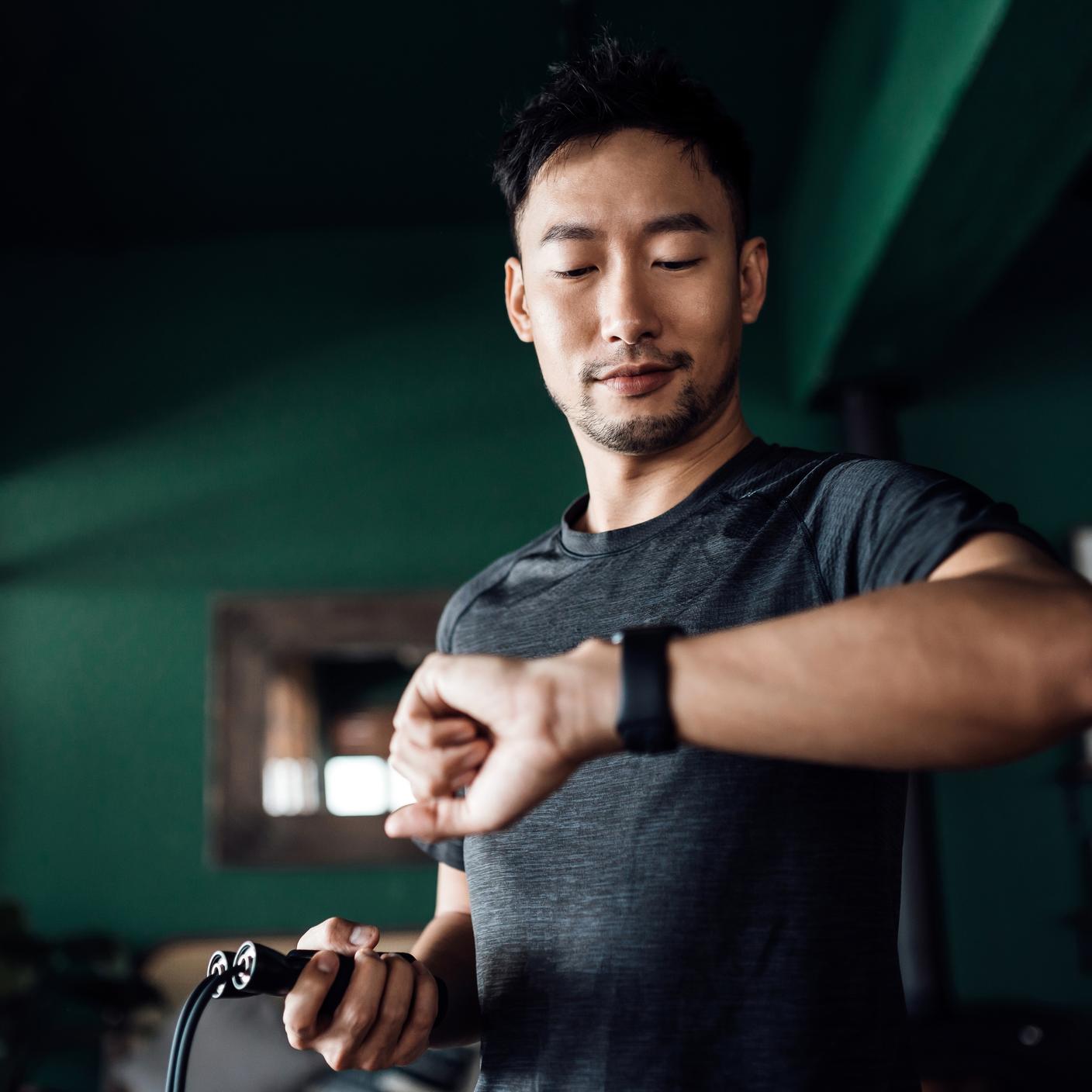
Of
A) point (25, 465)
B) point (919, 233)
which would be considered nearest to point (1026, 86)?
point (919, 233)

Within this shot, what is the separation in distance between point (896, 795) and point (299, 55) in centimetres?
305

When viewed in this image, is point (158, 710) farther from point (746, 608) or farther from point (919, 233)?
point (746, 608)

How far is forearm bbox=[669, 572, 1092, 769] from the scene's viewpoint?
0.58 m

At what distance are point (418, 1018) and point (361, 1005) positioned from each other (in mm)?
81

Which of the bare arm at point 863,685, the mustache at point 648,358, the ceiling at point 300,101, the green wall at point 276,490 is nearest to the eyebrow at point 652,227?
the mustache at point 648,358

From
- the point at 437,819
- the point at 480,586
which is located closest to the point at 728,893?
the point at 437,819

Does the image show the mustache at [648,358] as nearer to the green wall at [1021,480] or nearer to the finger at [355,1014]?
the finger at [355,1014]

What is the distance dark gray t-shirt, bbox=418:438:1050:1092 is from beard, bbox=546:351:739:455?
0.38ft

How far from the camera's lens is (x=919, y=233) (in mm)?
2645

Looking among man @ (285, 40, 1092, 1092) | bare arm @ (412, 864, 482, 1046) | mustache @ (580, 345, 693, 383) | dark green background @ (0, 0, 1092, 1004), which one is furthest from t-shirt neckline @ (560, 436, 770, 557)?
dark green background @ (0, 0, 1092, 1004)

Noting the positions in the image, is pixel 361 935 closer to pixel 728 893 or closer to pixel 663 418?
pixel 728 893

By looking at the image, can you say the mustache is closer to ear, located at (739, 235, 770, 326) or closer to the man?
the man

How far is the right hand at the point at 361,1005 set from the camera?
859 millimetres

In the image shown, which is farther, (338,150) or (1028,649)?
(338,150)
